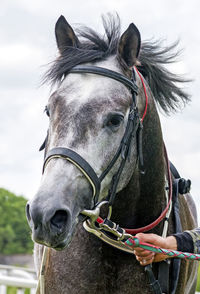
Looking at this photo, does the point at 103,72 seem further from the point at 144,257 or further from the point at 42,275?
the point at 42,275

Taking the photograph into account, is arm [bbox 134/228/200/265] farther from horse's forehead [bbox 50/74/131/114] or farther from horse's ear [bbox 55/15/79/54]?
horse's ear [bbox 55/15/79/54]

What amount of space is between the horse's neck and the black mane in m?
0.52

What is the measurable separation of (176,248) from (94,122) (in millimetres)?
1060

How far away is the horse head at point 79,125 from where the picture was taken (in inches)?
117

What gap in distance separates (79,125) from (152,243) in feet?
3.15

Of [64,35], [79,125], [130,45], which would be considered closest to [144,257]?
[79,125]

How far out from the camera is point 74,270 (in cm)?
370

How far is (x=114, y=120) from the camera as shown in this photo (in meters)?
3.39

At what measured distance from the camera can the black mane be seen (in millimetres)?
3709

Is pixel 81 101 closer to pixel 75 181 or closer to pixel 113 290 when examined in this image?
pixel 75 181

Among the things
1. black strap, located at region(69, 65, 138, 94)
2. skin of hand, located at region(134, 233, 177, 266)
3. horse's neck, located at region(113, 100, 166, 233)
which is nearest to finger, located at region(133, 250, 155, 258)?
skin of hand, located at region(134, 233, 177, 266)

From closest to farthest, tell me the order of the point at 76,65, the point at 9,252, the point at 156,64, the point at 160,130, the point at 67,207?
the point at 67,207 < the point at 76,65 < the point at 160,130 < the point at 156,64 < the point at 9,252

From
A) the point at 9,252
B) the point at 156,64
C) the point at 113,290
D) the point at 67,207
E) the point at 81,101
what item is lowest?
the point at 113,290

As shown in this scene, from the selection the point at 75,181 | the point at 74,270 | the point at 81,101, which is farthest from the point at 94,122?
the point at 74,270
